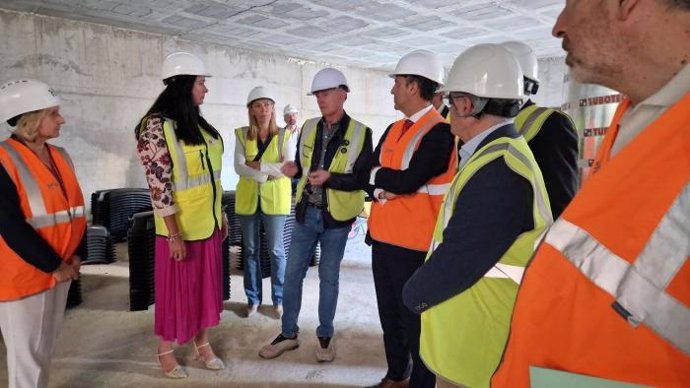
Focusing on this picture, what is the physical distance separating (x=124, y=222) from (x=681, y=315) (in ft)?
22.1

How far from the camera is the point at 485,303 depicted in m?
1.38

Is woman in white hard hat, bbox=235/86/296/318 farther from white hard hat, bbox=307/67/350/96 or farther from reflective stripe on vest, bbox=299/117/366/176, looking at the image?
white hard hat, bbox=307/67/350/96

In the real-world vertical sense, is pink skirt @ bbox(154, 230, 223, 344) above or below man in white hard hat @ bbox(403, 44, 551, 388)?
below

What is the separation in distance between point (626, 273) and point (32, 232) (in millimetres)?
2333

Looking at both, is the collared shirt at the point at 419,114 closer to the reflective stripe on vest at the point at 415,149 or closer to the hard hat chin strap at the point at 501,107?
the reflective stripe on vest at the point at 415,149

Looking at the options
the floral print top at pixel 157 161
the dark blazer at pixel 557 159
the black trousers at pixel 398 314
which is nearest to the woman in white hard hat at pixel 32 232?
the floral print top at pixel 157 161

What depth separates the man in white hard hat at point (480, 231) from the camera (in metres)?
1.30

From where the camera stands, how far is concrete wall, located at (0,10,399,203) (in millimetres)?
5734

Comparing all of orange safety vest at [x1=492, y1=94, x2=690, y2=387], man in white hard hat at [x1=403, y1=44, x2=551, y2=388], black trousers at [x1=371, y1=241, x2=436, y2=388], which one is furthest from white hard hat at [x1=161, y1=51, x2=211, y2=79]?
orange safety vest at [x1=492, y1=94, x2=690, y2=387]

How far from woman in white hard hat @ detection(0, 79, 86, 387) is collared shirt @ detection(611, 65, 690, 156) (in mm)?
2344

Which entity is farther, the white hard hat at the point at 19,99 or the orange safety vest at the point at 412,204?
the orange safety vest at the point at 412,204

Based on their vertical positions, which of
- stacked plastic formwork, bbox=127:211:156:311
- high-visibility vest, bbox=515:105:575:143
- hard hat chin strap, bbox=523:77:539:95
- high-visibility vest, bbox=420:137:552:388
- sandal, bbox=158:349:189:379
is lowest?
sandal, bbox=158:349:189:379

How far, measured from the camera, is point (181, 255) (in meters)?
2.58

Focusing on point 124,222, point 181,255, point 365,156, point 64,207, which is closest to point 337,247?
point 365,156
